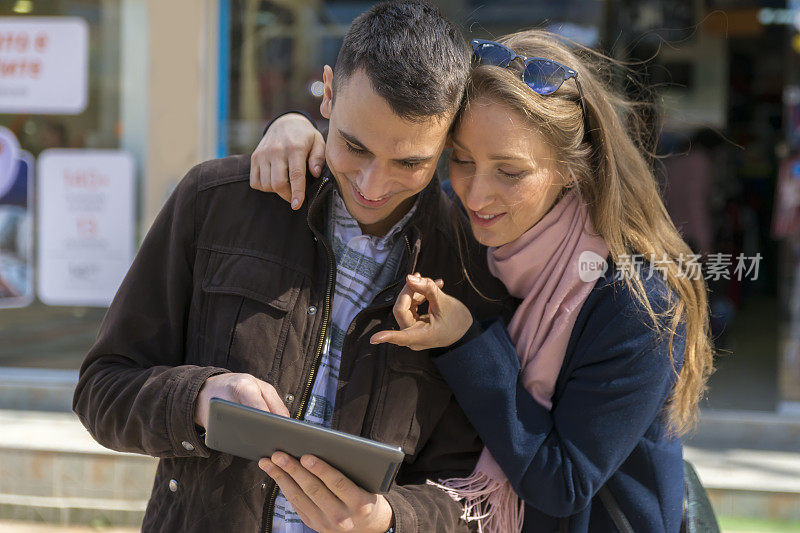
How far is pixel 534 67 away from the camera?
1861mm

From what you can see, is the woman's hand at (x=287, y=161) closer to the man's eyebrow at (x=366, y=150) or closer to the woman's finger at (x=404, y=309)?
the man's eyebrow at (x=366, y=150)

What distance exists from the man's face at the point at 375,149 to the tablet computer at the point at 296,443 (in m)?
0.55

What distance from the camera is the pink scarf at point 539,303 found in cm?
187

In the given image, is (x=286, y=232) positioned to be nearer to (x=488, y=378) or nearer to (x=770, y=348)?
(x=488, y=378)

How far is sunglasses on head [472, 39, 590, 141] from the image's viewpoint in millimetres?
1850

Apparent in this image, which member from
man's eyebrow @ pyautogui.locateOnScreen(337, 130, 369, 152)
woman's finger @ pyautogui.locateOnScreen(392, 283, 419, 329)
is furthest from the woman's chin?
man's eyebrow @ pyautogui.locateOnScreen(337, 130, 369, 152)

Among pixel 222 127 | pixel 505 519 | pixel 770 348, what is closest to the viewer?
pixel 505 519

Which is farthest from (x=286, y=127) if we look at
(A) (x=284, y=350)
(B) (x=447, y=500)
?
(B) (x=447, y=500)

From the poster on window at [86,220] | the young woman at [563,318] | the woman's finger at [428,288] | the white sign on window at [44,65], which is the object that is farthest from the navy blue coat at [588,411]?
the white sign on window at [44,65]

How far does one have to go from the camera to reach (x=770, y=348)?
24.0ft

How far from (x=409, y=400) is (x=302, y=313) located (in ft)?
1.03

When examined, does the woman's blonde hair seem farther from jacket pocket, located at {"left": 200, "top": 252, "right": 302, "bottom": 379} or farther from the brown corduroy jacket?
jacket pocket, located at {"left": 200, "top": 252, "right": 302, "bottom": 379}

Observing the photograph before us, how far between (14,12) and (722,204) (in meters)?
6.50

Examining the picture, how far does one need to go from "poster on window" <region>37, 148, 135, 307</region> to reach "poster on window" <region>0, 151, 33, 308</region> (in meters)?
0.09
